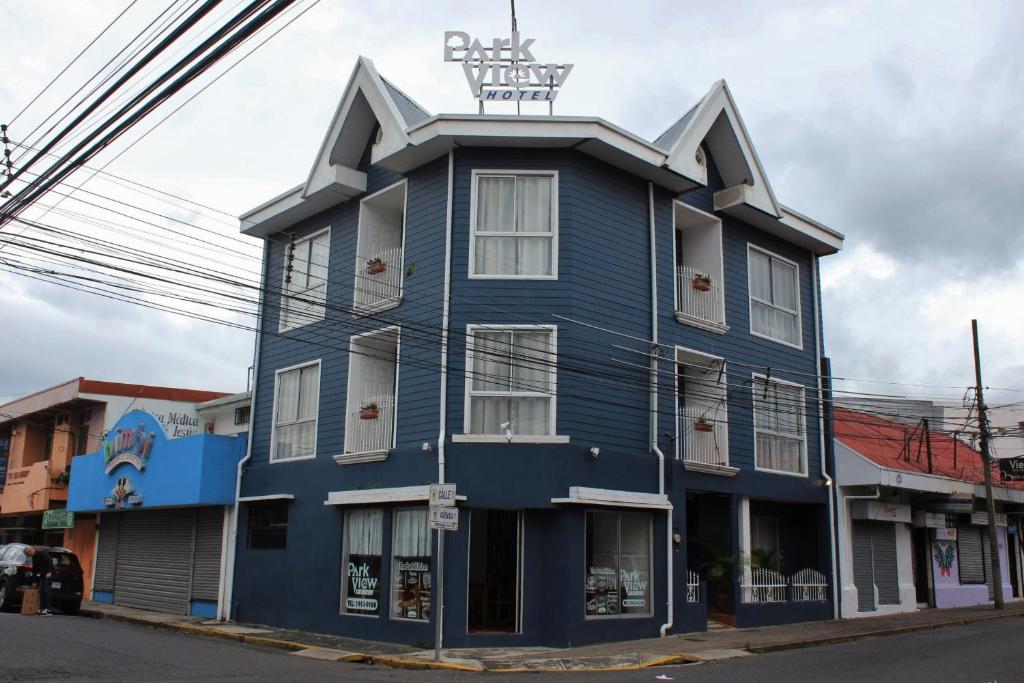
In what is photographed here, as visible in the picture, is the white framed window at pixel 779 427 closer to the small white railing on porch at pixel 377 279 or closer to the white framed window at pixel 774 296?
the white framed window at pixel 774 296

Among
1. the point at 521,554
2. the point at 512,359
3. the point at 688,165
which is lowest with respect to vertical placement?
the point at 521,554

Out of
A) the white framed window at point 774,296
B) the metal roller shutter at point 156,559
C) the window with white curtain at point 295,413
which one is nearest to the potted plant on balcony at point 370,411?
the window with white curtain at point 295,413

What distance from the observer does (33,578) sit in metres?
23.8

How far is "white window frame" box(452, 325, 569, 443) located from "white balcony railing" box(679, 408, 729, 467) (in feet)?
12.4

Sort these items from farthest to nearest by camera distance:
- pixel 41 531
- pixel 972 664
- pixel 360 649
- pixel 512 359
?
pixel 41 531, pixel 512 359, pixel 360 649, pixel 972 664

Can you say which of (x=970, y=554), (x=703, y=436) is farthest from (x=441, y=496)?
(x=970, y=554)

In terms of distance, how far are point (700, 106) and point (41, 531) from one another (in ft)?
96.7

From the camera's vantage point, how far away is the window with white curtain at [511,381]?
18781 mm

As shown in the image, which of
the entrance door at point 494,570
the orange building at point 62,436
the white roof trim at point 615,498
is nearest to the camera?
the white roof trim at point 615,498

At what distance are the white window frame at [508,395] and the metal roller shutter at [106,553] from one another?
15141 millimetres

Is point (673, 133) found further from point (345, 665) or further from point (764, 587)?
point (345, 665)

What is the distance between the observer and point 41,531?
36.9 m

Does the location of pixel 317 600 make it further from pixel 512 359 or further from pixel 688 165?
pixel 688 165

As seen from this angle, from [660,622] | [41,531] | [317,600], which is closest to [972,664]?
[660,622]
